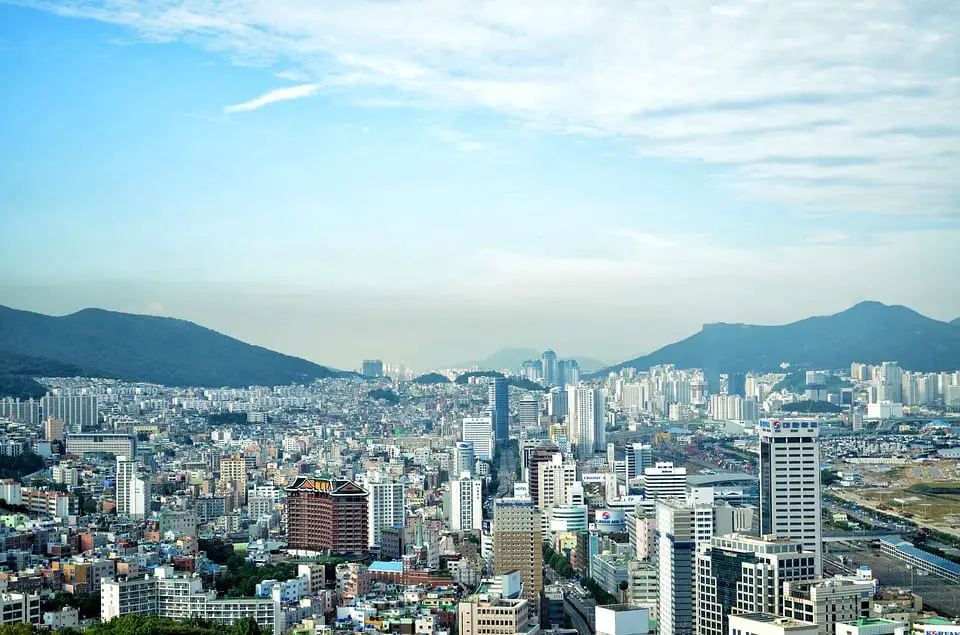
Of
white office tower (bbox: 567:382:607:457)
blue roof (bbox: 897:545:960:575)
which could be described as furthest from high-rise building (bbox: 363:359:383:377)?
blue roof (bbox: 897:545:960:575)

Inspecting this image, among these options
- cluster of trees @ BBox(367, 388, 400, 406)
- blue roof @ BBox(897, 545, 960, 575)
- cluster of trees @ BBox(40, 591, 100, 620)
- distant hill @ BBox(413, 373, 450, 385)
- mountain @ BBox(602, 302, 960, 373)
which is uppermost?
mountain @ BBox(602, 302, 960, 373)

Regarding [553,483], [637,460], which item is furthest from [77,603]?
[637,460]

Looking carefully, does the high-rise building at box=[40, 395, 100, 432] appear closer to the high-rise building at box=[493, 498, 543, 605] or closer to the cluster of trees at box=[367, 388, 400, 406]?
the cluster of trees at box=[367, 388, 400, 406]

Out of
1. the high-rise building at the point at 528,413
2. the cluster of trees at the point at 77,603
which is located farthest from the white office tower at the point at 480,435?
the cluster of trees at the point at 77,603

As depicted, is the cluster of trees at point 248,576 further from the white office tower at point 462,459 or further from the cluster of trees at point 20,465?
the white office tower at point 462,459

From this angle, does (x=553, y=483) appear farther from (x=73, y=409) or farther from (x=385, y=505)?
(x=73, y=409)

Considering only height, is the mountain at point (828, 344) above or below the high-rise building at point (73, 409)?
above
